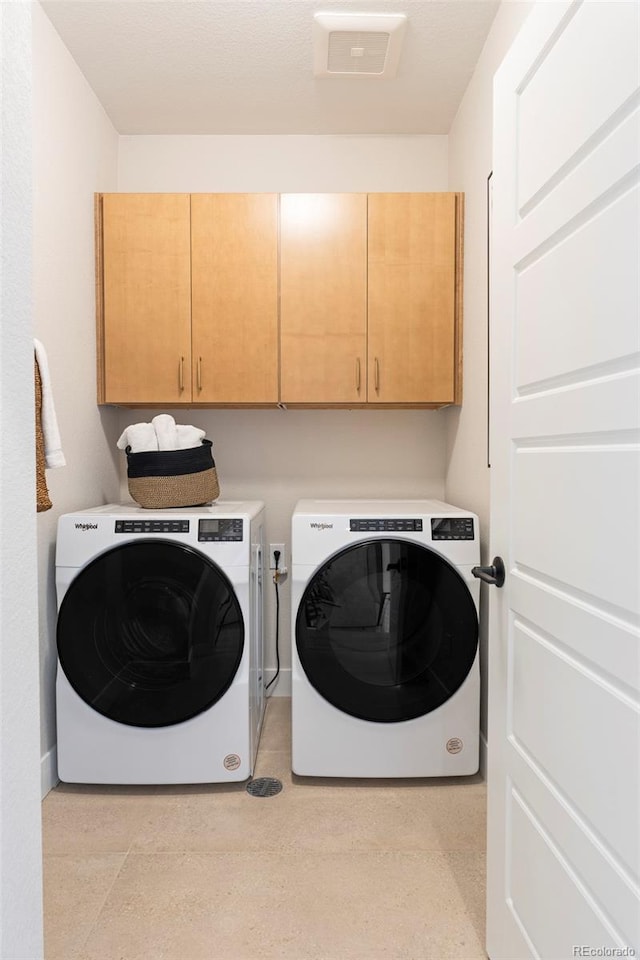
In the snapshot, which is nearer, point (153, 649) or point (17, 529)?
point (17, 529)

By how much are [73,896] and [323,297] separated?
2.11m

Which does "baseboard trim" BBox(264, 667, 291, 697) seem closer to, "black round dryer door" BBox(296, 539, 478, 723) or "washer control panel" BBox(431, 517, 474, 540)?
"black round dryer door" BBox(296, 539, 478, 723)

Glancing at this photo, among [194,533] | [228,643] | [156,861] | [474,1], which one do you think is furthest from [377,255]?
[156,861]

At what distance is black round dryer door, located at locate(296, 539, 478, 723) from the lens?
1992mm

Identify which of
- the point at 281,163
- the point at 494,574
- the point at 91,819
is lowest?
the point at 91,819

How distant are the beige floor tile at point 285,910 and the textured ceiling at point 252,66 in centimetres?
259

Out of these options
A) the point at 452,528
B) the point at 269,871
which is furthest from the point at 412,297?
the point at 269,871

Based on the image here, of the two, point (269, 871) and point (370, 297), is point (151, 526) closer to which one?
point (269, 871)

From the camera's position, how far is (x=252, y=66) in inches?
86.5

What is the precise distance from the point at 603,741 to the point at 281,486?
2.08 metres

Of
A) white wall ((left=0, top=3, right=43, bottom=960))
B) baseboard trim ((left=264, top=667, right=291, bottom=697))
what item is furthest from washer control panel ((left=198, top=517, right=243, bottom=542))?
white wall ((left=0, top=3, right=43, bottom=960))

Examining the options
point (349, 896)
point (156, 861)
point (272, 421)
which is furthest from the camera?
point (272, 421)

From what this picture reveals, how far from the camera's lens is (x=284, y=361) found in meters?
2.43

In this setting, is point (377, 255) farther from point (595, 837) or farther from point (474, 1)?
point (595, 837)
